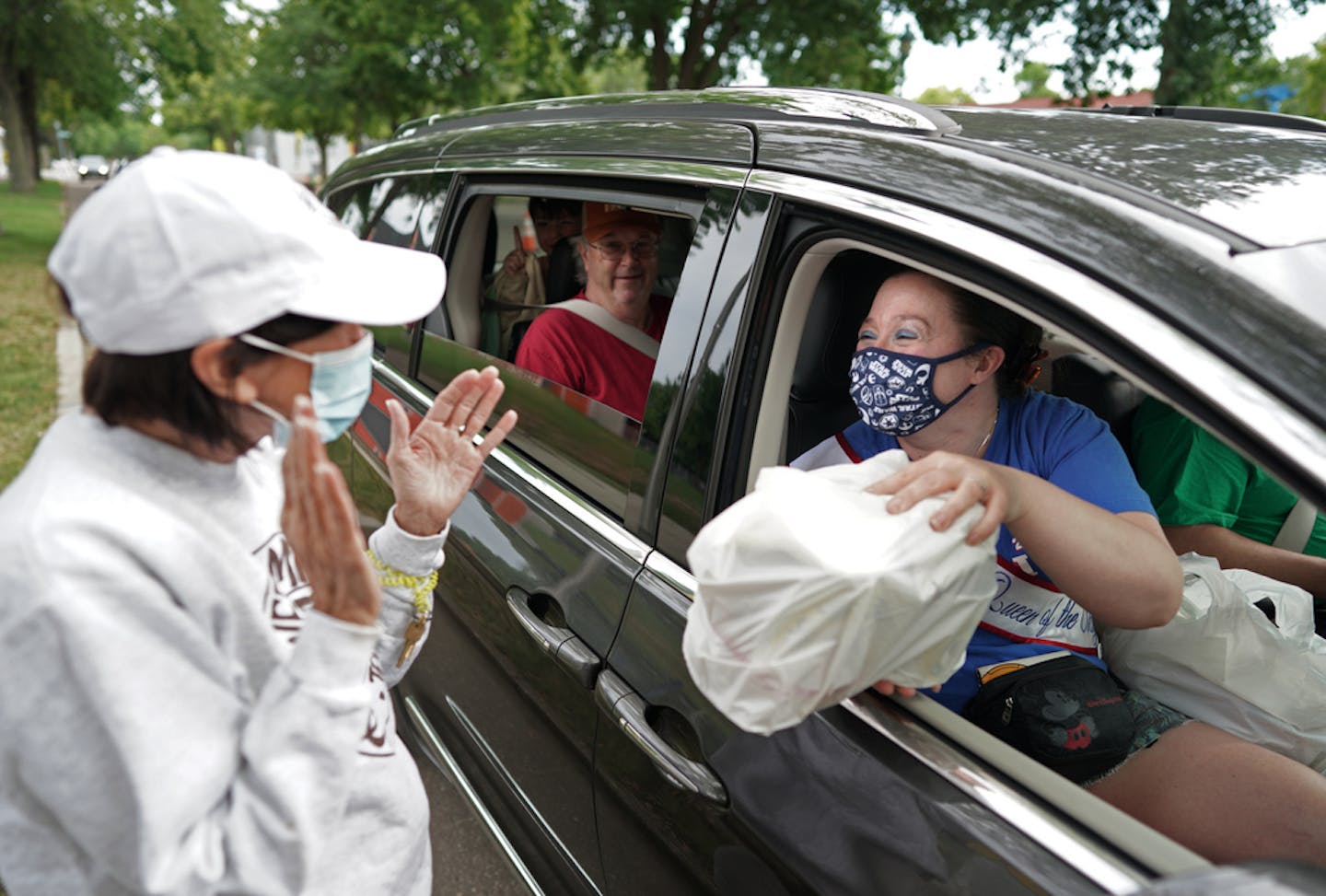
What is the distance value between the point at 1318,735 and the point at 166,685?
2.00m

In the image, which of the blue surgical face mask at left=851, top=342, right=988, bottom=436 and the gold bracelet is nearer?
the gold bracelet

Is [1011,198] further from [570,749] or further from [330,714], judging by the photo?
[570,749]

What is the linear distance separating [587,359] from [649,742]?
145cm

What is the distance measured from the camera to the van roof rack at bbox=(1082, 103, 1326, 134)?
2.05m

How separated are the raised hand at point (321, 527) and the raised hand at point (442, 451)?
0.52 metres

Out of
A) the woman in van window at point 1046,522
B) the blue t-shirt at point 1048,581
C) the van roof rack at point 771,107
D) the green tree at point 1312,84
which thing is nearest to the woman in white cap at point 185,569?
the woman in van window at point 1046,522

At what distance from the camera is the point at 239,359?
3.52ft

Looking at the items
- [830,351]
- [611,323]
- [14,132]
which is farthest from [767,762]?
[14,132]

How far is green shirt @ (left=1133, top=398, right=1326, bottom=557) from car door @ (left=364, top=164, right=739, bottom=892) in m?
1.42

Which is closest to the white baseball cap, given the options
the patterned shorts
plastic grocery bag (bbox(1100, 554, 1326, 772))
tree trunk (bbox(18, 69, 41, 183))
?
the patterned shorts

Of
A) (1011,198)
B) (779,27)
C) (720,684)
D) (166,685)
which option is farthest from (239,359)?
(779,27)

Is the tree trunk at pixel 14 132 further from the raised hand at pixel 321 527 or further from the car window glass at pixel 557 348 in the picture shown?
the raised hand at pixel 321 527

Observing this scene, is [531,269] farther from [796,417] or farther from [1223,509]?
[1223,509]

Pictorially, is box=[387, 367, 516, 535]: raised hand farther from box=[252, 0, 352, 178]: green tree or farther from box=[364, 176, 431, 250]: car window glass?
box=[252, 0, 352, 178]: green tree
